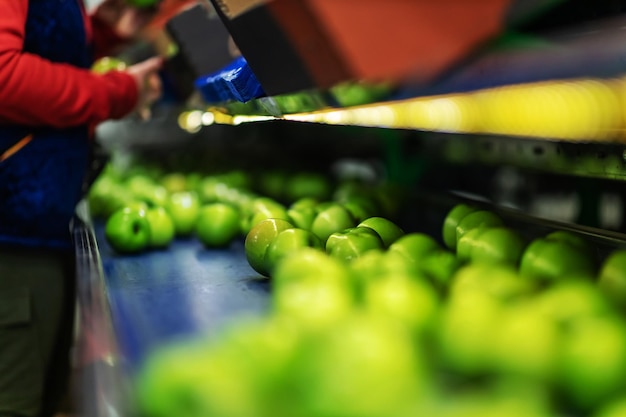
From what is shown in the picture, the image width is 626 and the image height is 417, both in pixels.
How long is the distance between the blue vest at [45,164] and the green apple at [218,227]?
1.48ft

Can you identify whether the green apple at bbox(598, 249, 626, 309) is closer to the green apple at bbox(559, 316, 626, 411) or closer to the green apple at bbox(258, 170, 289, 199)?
the green apple at bbox(559, 316, 626, 411)

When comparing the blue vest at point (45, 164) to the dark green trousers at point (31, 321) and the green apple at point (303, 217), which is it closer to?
the dark green trousers at point (31, 321)

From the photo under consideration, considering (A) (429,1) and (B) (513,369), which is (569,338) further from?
(A) (429,1)

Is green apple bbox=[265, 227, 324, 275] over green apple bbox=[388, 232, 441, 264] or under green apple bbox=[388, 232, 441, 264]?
over

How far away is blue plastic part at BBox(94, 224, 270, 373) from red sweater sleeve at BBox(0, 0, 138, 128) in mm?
390

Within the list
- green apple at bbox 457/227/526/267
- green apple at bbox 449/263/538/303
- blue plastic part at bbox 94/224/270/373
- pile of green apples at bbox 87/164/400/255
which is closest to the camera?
green apple at bbox 449/263/538/303

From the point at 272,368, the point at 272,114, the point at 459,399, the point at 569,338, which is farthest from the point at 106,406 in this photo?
the point at 272,114

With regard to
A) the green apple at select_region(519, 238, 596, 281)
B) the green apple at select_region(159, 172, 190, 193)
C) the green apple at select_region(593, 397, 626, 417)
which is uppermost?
the green apple at select_region(159, 172, 190, 193)

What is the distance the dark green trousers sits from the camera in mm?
2111

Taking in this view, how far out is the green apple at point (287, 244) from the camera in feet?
4.84

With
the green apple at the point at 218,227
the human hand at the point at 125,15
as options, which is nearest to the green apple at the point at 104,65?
the human hand at the point at 125,15

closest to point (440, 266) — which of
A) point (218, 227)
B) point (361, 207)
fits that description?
point (361, 207)

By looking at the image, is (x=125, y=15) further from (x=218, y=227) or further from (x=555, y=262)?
(x=555, y=262)

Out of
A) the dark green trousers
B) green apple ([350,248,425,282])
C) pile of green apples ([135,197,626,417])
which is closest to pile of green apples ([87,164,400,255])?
the dark green trousers
